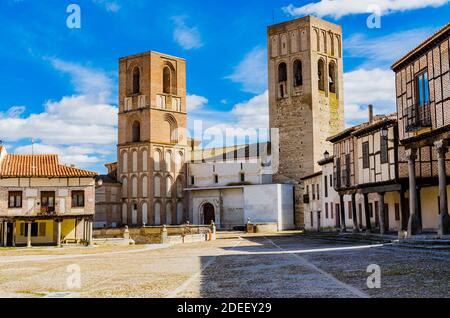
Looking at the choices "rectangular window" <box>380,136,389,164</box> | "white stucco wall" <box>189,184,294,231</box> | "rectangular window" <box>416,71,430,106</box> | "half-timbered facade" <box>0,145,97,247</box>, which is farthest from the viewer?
"white stucco wall" <box>189,184,294,231</box>

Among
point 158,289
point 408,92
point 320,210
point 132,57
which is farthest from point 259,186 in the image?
point 158,289

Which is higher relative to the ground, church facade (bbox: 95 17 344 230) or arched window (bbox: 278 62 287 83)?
arched window (bbox: 278 62 287 83)

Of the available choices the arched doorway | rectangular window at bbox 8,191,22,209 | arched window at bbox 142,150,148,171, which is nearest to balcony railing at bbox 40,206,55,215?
rectangular window at bbox 8,191,22,209

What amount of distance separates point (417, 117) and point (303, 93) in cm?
3791

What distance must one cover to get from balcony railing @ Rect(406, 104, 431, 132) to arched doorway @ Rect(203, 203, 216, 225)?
4076cm

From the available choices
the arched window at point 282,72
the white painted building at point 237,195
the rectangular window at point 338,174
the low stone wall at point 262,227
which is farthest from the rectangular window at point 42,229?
the arched window at point 282,72

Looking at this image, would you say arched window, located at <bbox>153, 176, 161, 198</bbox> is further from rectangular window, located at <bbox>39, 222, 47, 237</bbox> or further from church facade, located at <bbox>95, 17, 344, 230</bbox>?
rectangular window, located at <bbox>39, 222, 47, 237</bbox>

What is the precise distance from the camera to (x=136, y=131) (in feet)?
212

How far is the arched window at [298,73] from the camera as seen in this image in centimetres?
6153

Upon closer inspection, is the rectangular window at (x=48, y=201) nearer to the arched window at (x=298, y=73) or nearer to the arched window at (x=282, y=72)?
the arched window at (x=298, y=73)

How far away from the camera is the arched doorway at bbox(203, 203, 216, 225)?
63.0m

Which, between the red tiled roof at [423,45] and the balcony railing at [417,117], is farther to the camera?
the balcony railing at [417,117]

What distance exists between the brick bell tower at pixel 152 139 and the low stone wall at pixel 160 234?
13.7 metres

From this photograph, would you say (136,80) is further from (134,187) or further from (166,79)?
(134,187)
